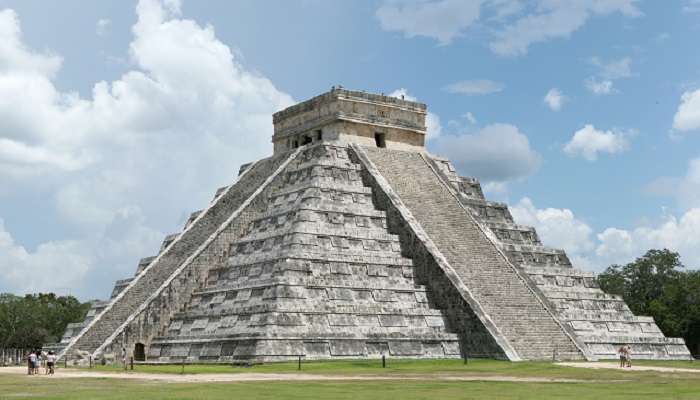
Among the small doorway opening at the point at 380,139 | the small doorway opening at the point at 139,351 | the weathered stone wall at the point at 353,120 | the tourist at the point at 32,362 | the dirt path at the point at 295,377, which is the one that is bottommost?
the dirt path at the point at 295,377

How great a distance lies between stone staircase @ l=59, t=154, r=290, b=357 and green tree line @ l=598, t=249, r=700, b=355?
23.4 m

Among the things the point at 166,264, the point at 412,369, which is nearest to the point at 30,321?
the point at 166,264

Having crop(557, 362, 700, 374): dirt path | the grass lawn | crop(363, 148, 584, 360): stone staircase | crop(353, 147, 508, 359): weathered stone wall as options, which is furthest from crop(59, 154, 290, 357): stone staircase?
crop(557, 362, 700, 374): dirt path

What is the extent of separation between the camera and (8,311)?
2635 inches

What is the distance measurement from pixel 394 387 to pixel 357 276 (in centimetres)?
1366

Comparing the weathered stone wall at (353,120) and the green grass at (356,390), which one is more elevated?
the weathered stone wall at (353,120)

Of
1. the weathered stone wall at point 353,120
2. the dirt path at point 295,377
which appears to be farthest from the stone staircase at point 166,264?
the dirt path at point 295,377

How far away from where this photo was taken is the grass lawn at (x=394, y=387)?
17.7 metres

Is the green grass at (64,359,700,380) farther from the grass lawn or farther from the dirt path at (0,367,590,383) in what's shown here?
the dirt path at (0,367,590,383)

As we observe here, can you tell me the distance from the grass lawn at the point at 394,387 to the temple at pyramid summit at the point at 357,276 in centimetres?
424

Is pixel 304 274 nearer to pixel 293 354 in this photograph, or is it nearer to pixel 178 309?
pixel 293 354

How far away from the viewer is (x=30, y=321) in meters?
66.3

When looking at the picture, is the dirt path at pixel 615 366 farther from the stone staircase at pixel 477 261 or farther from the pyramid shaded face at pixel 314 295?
the pyramid shaded face at pixel 314 295

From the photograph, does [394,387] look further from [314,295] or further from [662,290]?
[662,290]
